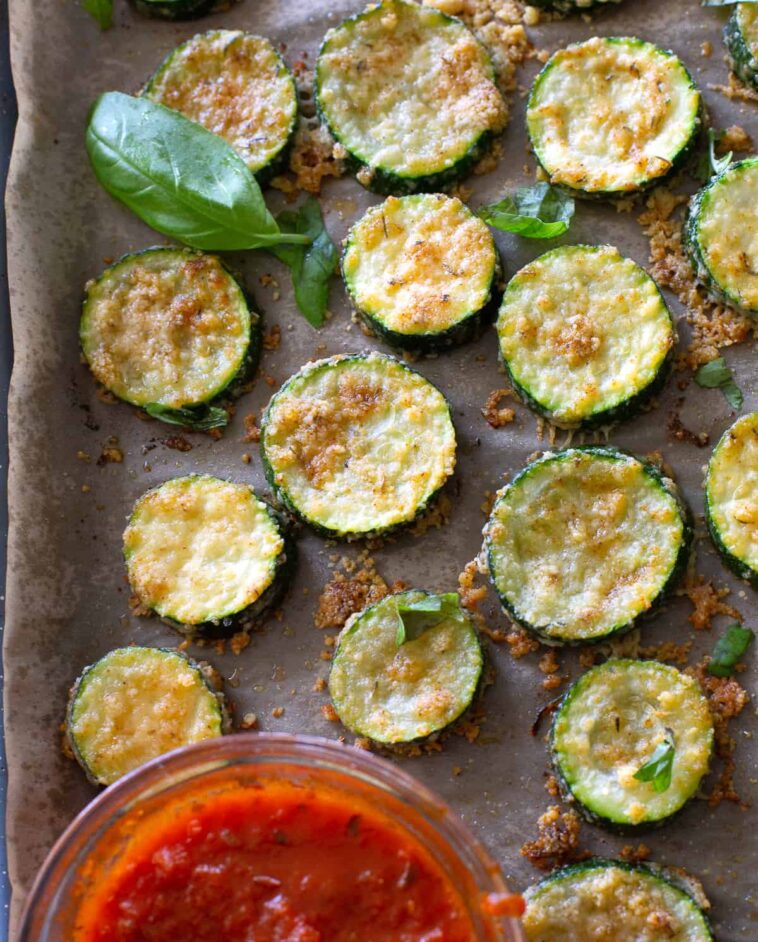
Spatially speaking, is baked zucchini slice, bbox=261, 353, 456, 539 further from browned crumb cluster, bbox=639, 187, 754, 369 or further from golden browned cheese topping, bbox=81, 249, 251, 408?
browned crumb cluster, bbox=639, 187, 754, 369

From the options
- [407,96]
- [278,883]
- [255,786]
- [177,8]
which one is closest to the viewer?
[278,883]

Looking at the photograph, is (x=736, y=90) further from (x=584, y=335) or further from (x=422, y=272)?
(x=422, y=272)

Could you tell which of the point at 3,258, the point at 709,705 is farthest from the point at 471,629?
the point at 3,258

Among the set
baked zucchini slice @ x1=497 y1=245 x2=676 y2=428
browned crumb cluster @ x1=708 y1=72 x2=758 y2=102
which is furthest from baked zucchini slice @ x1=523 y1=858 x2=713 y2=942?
browned crumb cluster @ x1=708 y1=72 x2=758 y2=102

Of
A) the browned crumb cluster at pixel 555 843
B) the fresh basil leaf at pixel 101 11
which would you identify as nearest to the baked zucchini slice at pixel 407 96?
the fresh basil leaf at pixel 101 11

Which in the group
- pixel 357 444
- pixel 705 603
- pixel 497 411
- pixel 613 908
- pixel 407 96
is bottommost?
pixel 613 908

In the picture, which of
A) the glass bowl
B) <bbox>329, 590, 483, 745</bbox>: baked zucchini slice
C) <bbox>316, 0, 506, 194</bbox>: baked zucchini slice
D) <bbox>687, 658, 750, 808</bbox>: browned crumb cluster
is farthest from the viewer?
<bbox>316, 0, 506, 194</bbox>: baked zucchini slice

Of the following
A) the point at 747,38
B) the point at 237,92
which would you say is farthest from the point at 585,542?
the point at 237,92

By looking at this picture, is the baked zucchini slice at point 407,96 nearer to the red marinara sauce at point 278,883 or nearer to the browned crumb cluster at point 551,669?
the browned crumb cluster at point 551,669
